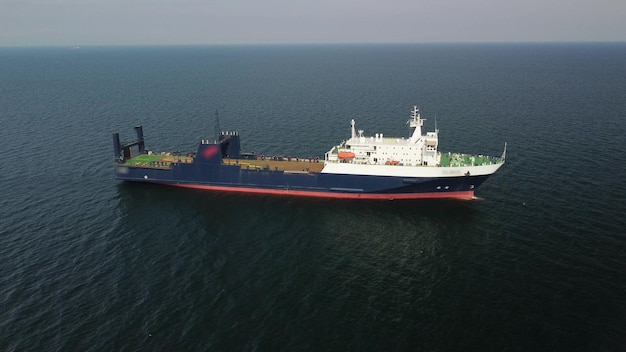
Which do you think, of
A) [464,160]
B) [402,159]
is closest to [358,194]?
[402,159]

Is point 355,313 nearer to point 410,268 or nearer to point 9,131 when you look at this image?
point 410,268

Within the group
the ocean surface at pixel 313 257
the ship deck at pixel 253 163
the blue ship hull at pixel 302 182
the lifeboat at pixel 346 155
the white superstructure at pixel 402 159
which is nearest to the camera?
the ocean surface at pixel 313 257

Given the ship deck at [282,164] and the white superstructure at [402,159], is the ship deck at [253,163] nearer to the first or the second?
the ship deck at [282,164]

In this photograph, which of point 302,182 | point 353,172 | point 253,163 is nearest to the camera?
point 353,172

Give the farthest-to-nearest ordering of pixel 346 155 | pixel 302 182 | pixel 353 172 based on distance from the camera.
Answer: pixel 302 182, pixel 346 155, pixel 353 172

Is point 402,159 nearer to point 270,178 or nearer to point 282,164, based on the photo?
point 282,164

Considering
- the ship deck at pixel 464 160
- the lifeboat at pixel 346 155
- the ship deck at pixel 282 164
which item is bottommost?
the ship deck at pixel 282 164

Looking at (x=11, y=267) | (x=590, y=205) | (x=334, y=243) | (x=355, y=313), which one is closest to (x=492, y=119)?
(x=590, y=205)

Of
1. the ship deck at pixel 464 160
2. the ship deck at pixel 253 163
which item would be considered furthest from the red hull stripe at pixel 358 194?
the ship deck at pixel 464 160
